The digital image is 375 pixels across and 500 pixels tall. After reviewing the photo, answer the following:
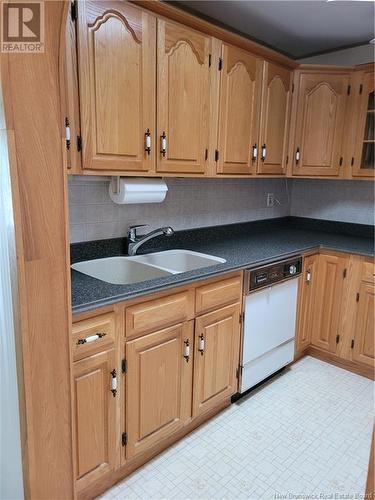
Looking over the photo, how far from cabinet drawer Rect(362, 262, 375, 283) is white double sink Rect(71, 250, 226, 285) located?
106 centimetres

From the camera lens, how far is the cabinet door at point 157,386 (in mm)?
1585

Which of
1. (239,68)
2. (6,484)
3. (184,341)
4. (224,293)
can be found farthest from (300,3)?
(6,484)

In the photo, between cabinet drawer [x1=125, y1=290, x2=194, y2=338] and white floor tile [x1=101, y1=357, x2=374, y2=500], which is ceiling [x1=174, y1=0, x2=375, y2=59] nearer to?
cabinet drawer [x1=125, y1=290, x2=194, y2=338]

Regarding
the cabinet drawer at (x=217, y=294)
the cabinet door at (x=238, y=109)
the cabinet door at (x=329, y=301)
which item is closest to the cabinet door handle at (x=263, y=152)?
the cabinet door at (x=238, y=109)

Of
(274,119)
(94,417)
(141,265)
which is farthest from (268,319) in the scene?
(274,119)

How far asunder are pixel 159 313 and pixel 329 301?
1.57 meters

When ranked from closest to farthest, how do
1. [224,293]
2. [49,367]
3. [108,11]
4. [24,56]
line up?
[24,56], [49,367], [108,11], [224,293]

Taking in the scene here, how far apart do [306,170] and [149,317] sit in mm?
1873

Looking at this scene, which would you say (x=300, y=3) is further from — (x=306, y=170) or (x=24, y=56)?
(x=24, y=56)

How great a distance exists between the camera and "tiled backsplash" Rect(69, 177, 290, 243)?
198cm

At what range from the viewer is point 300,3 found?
6.90 feet

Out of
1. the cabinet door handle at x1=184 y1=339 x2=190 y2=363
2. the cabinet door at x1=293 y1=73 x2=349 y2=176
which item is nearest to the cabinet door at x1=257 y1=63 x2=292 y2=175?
the cabinet door at x1=293 y1=73 x2=349 y2=176

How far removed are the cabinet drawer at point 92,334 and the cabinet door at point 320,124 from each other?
2007 mm

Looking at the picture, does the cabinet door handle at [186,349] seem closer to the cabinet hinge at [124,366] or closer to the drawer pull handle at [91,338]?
the cabinet hinge at [124,366]
